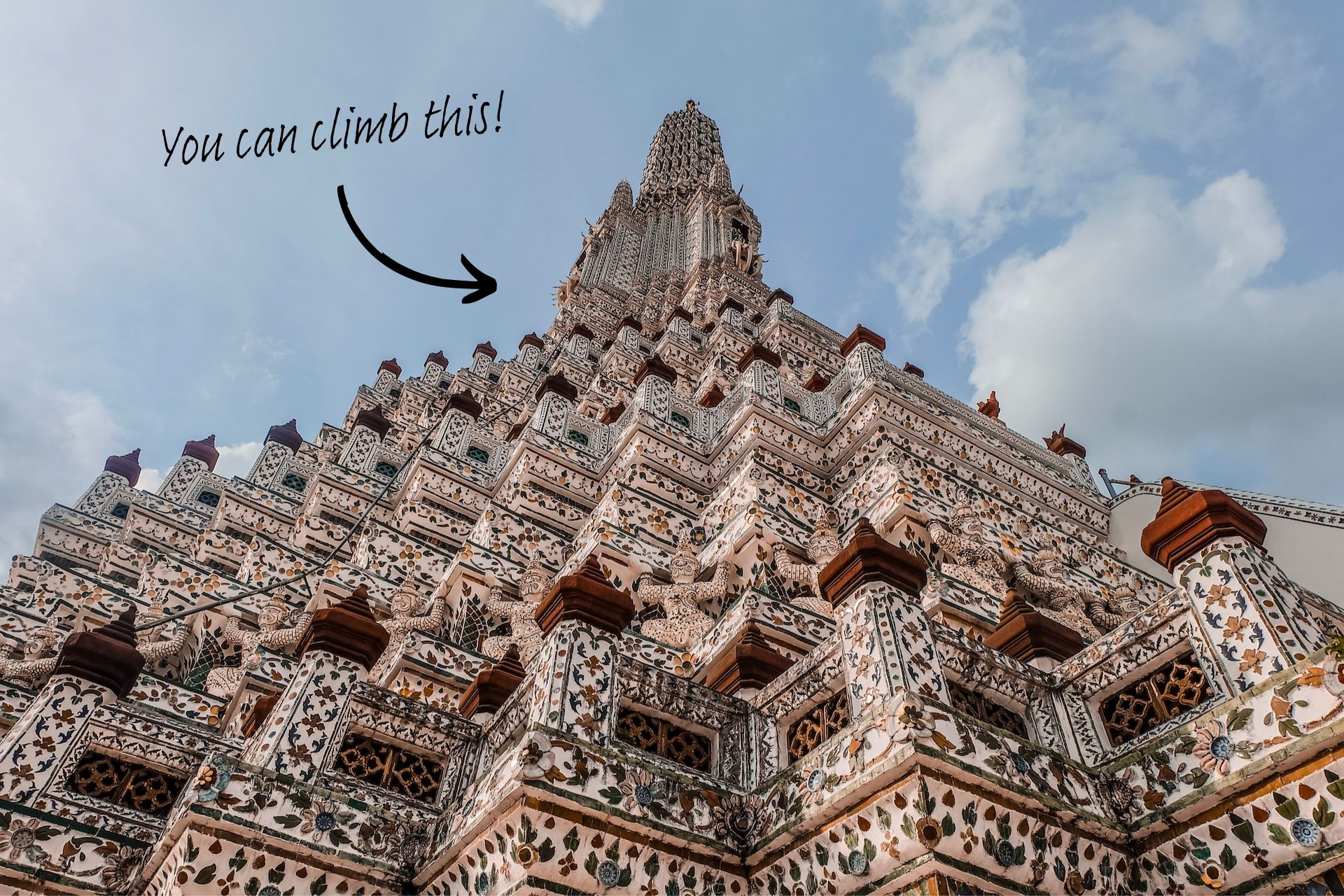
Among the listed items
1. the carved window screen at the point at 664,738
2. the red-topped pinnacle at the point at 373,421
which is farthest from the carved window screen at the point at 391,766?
the red-topped pinnacle at the point at 373,421

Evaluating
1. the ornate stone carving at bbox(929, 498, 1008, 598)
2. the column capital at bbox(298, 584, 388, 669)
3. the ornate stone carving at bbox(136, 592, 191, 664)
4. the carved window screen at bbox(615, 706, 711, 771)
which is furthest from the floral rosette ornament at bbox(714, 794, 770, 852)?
the ornate stone carving at bbox(136, 592, 191, 664)

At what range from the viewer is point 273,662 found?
8.14 meters

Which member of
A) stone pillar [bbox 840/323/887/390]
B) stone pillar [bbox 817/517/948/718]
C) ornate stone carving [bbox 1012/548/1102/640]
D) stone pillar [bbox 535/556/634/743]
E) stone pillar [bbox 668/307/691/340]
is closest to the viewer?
stone pillar [bbox 817/517/948/718]

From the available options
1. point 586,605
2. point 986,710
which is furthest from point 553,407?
point 986,710

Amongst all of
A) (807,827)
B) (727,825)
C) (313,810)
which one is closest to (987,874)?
(807,827)

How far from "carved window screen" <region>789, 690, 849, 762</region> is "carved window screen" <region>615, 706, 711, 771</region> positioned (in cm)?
55

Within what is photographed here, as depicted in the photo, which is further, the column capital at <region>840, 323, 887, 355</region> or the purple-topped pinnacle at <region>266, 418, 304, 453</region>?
the purple-topped pinnacle at <region>266, 418, 304, 453</region>

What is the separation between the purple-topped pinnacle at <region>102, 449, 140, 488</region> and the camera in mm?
21219

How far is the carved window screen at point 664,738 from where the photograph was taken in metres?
5.51

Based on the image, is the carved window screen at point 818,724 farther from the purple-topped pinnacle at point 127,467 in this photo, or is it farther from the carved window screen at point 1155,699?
the purple-topped pinnacle at point 127,467

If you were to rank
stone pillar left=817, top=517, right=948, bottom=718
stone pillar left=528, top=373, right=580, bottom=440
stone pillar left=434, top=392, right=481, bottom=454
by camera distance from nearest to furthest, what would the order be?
stone pillar left=817, top=517, right=948, bottom=718 → stone pillar left=528, top=373, right=580, bottom=440 → stone pillar left=434, top=392, right=481, bottom=454

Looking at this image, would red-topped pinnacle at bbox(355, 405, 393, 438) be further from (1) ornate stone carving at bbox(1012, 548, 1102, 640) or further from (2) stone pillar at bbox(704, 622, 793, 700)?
(2) stone pillar at bbox(704, 622, 793, 700)

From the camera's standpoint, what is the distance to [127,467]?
21516 millimetres

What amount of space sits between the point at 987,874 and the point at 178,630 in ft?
30.2
